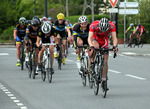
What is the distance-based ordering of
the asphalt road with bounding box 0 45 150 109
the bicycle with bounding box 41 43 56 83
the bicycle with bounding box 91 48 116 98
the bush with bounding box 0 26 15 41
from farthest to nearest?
the bush with bounding box 0 26 15 41 → the bicycle with bounding box 41 43 56 83 → the bicycle with bounding box 91 48 116 98 → the asphalt road with bounding box 0 45 150 109

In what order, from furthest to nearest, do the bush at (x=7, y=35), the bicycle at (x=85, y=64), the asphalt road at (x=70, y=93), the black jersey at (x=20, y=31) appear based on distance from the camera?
1. the bush at (x=7, y=35)
2. the black jersey at (x=20, y=31)
3. the bicycle at (x=85, y=64)
4. the asphalt road at (x=70, y=93)

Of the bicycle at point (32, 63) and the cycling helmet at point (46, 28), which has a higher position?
the cycling helmet at point (46, 28)

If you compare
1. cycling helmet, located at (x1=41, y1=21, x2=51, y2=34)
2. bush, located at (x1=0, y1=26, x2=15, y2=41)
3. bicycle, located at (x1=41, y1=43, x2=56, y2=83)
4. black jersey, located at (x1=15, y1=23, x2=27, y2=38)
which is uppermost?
cycling helmet, located at (x1=41, y1=21, x2=51, y2=34)

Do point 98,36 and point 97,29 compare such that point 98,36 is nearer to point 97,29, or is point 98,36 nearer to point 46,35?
point 97,29

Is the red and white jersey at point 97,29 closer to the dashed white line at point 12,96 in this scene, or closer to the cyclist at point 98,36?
the cyclist at point 98,36

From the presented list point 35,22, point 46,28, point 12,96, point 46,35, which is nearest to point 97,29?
point 12,96

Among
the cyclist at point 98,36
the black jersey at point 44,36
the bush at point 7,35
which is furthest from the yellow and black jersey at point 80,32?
the bush at point 7,35

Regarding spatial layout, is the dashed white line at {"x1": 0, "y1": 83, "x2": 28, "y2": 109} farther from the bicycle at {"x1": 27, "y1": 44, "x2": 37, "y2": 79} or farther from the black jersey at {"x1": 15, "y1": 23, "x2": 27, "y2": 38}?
the black jersey at {"x1": 15, "y1": 23, "x2": 27, "y2": 38}

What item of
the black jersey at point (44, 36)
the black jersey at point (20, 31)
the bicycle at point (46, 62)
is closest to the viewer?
the bicycle at point (46, 62)

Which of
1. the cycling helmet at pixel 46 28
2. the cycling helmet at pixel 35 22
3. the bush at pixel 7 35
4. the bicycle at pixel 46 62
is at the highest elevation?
the cycling helmet at pixel 35 22

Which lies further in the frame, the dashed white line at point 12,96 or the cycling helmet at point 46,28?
the cycling helmet at point 46,28

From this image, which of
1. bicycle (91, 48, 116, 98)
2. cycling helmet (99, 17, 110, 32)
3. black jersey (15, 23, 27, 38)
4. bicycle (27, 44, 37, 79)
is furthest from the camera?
black jersey (15, 23, 27, 38)

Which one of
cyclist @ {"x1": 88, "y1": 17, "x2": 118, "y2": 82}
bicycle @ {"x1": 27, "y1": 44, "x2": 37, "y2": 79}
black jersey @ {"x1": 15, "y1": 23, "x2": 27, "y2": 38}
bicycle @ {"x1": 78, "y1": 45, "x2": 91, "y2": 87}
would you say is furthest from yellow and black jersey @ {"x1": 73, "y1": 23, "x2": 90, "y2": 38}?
black jersey @ {"x1": 15, "y1": 23, "x2": 27, "y2": 38}

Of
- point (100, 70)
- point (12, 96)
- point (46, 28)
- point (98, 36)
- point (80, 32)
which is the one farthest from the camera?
point (46, 28)
